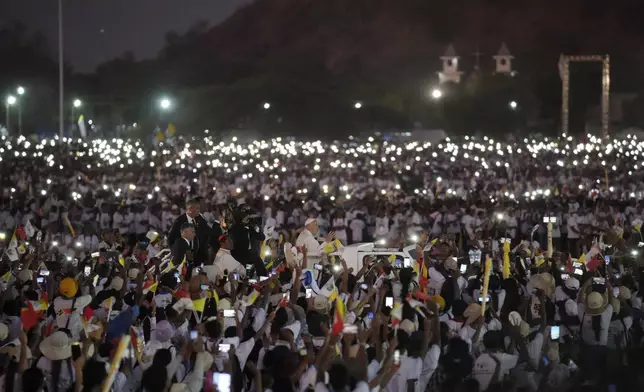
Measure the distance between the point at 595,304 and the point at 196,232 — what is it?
4761 millimetres

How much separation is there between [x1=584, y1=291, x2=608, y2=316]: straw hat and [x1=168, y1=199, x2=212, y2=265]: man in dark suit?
4423mm

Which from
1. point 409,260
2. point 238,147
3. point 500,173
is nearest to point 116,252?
point 409,260

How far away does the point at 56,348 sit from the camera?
8031 millimetres

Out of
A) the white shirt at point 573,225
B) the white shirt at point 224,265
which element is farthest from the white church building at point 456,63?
the white shirt at point 224,265

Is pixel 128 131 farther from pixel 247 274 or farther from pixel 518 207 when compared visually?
pixel 247 274

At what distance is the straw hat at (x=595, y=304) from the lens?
32.8 feet

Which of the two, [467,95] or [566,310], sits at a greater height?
[467,95]

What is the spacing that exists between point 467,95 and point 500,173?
54298 mm

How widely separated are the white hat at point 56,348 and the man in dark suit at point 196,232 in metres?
4.83

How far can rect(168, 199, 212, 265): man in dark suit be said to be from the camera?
510 inches

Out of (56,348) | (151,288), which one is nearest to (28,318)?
(56,348)

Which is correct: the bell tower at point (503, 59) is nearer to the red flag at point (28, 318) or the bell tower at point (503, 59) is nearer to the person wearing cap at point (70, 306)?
the person wearing cap at point (70, 306)

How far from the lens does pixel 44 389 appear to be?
8.09 meters

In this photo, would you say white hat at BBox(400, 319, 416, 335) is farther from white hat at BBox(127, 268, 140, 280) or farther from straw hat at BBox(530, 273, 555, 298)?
white hat at BBox(127, 268, 140, 280)
